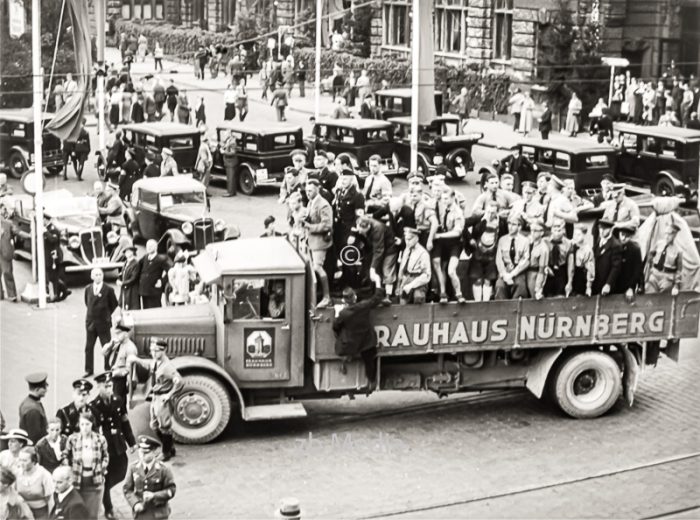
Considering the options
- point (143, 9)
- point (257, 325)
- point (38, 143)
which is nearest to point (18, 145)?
point (38, 143)

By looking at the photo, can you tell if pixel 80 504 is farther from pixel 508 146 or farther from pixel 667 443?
pixel 508 146

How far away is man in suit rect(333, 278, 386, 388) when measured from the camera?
52.2 ft

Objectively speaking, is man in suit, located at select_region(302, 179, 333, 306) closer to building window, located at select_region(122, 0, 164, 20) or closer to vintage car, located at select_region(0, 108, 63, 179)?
vintage car, located at select_region(0, 108, 63, 179)

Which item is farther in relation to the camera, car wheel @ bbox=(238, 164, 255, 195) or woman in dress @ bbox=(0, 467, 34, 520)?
car wheel @ bbox=(238, 164, 255, 195)

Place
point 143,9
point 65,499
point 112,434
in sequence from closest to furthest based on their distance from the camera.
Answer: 1. point 65,499
2. point 112,434
3. point 143,9

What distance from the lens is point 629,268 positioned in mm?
16766

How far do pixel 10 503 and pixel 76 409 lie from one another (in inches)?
76.2

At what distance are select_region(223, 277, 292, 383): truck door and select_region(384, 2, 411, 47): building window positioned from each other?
39884mm

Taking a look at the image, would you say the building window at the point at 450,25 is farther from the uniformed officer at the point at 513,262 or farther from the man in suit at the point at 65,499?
the man in suit at the point at 65,499

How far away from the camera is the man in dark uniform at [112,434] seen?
13.9 m

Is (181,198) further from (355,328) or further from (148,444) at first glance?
(148,444)

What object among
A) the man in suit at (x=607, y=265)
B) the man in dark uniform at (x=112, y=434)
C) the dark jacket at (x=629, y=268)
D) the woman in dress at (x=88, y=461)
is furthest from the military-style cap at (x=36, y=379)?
the dark jacket at (x=629, y=268)

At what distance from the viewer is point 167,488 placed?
12.5 metres

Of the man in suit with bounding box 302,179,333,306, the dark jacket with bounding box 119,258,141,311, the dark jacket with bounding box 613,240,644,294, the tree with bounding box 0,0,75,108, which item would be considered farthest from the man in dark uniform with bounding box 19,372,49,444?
the tree with bounding box 0,0,75,108
